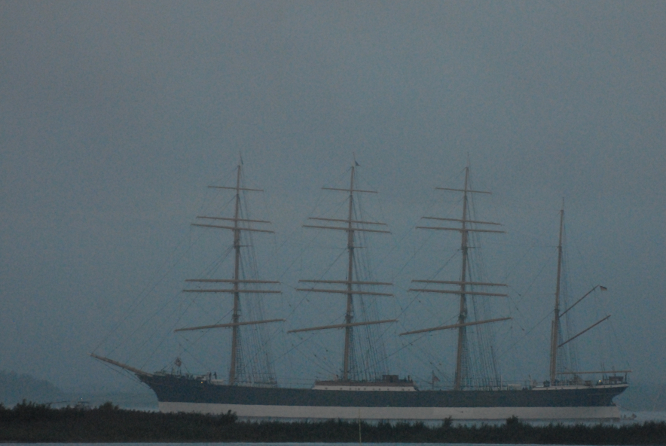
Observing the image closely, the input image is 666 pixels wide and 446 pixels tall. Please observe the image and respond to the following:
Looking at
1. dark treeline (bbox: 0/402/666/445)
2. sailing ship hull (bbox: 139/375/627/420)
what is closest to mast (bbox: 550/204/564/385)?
sailing ship hull (bbox: 139/375/627/420)

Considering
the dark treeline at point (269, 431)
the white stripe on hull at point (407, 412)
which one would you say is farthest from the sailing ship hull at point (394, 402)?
the dark treeline at point (269, 431)

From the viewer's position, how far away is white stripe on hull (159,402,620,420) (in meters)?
62.6

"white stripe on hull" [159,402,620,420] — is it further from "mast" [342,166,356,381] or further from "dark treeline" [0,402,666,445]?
"dark treeline" [0,402,666,445]

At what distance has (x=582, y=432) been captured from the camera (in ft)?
121

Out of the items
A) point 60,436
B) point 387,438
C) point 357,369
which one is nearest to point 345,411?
point 357,369

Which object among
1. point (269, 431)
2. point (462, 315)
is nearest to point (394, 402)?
point (462, 315)

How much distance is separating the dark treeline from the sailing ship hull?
2506cm

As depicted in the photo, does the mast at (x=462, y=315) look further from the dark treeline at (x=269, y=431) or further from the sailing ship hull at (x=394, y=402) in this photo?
the dark treeline at (x=269, y=431)

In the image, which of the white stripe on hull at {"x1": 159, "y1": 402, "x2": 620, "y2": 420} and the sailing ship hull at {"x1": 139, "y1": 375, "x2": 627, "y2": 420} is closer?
the white stripe on hull at {"x1": 159, "y1": 402, "x2": 620, "y2": 420}

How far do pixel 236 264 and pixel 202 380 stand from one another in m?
9.54

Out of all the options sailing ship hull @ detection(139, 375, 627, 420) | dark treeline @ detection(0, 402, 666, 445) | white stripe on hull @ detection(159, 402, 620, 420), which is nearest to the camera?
dark treeline @ detection(0, 402, 666, 445)

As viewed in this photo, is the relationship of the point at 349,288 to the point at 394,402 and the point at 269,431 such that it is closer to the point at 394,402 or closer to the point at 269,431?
the point at 394,402

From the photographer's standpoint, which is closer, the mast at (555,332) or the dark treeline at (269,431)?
the dark treeline at (269,431)

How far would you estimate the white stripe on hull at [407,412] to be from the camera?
6259 cm
